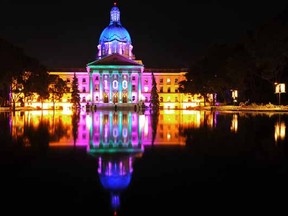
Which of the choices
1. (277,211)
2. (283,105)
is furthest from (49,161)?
(283,105)

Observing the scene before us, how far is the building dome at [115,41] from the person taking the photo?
413ft

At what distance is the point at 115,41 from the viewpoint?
412 feet

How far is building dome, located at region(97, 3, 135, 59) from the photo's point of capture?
413 ft

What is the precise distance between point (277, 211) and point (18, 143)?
11293 millimetres

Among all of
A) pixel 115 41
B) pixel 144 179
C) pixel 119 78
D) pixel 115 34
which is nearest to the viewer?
pixel 144 179

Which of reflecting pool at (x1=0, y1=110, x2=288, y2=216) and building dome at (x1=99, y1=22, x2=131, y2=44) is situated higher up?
building dome at (x1=99, y1=22, x2=131, y2=44)

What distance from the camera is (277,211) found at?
265 inches

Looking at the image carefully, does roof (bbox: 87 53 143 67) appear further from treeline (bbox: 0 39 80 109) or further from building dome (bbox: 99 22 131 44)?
treeline (bbox: 0 39 80 109)

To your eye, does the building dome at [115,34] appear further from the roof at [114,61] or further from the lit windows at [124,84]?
the lit windows at [124,84]

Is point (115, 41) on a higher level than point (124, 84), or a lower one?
higher

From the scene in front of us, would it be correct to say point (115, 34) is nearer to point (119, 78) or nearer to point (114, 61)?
point (114, 61)

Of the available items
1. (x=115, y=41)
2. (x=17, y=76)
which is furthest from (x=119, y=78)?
(x=17, y=76)

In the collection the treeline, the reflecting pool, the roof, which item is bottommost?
the reflecting pool

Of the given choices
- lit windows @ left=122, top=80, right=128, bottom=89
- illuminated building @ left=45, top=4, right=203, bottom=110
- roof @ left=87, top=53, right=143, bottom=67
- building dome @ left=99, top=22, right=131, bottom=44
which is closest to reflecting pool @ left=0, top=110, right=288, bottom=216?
illuminated building @ left=45, top=4, right=203, bottom=110
